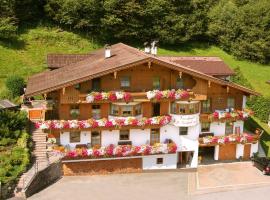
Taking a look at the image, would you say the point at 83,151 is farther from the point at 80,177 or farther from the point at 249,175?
the point at 249,175

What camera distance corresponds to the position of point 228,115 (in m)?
42.8

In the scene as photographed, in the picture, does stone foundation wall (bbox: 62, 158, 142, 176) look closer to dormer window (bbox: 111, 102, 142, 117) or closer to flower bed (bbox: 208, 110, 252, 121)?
dormer window (bbox: 111, 102, 142, 117)

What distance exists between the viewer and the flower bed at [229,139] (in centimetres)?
4241

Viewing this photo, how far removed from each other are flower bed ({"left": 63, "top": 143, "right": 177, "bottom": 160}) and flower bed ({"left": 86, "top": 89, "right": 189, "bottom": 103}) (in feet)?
12.9

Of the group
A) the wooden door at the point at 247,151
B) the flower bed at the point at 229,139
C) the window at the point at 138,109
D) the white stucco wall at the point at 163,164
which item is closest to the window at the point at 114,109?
the window at the point at 138,109

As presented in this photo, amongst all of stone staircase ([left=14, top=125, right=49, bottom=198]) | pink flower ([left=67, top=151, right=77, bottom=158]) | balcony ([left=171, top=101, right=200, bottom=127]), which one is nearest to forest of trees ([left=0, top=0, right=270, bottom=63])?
stone staircase ([left=14, top=125, right=49, bottom=198])

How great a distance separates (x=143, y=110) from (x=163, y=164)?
16.7 ft

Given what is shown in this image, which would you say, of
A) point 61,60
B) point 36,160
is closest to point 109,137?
point 36,160

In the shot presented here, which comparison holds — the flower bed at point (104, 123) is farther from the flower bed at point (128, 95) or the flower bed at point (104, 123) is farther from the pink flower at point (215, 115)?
the pink flower at point (215, 115)

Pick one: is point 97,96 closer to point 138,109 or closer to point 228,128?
point 138,109

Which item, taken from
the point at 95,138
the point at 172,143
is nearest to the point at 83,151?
the point at 95,138

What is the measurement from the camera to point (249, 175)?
41250 millimetres

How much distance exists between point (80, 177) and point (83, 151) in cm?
245

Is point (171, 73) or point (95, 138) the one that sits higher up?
point (171, 73)
